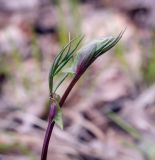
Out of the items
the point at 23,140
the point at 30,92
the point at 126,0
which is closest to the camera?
the point at 23,140

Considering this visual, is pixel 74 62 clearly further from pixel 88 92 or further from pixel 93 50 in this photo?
pixel 88 92

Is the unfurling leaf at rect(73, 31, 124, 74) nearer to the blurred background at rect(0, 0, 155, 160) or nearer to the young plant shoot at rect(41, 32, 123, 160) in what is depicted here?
the young plant shoot at rect(41, 32, 123, 160)

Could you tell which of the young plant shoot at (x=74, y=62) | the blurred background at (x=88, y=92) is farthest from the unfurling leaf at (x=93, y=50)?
the blurred background at (x=88, y=92)

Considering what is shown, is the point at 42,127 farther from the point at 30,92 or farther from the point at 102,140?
the point at 30,92

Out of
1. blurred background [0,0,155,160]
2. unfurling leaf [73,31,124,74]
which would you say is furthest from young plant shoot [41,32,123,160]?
blurred background [0,0,155,160]

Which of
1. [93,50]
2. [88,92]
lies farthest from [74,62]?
[88,92]

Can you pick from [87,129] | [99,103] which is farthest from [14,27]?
[87,129]

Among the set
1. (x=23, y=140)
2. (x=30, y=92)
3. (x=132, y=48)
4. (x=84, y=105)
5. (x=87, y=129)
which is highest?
(x=132, y=48)

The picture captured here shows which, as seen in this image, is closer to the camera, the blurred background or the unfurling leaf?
the unfurling leaf

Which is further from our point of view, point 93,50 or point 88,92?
point 88,92
